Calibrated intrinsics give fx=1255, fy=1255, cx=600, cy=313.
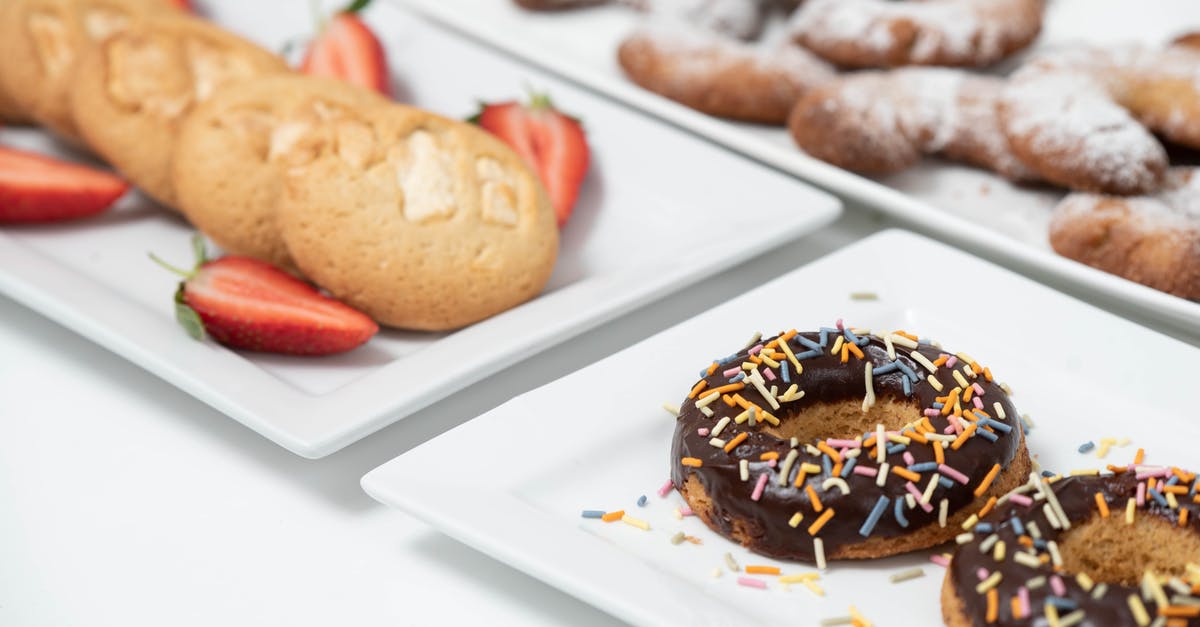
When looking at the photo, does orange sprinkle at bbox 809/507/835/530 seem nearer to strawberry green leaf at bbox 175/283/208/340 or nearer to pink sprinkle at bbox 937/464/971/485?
pink sprinkle at bbox 937/464/971/485

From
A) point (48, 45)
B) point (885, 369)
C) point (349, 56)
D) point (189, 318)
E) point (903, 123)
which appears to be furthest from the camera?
point (349, 56)

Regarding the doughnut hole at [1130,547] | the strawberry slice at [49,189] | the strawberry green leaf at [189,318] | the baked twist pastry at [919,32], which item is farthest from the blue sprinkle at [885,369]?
the strawberry slice at [49,189]

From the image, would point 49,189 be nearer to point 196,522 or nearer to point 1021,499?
point 196,522

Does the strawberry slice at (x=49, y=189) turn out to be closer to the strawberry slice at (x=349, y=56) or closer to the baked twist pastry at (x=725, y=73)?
the strawberry slice at (x=349, y=56)

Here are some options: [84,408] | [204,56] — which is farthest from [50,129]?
[84,408]

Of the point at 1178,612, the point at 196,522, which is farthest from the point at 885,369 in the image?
the point at 196,522

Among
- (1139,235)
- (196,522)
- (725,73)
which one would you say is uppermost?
(725,73)

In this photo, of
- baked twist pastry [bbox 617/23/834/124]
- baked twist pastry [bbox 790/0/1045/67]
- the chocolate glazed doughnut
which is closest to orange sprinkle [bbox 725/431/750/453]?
the chocolate glazed doughnut
